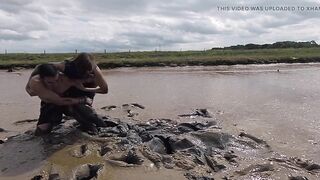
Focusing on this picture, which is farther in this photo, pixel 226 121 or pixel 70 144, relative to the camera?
pixel 226 121

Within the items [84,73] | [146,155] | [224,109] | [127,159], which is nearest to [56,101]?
[84,73]

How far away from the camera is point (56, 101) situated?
8453 mm

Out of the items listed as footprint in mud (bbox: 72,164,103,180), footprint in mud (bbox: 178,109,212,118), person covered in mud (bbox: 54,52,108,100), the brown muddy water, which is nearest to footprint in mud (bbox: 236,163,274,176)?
the brown muddy water

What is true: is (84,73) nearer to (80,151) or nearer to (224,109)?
(80,151)

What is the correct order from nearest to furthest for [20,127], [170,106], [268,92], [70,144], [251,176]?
[251,176] → [70,144] → [20,127] → [170,106] → [268,92]

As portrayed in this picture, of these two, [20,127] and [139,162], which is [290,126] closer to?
[139,162]

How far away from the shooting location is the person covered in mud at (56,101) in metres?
8.22

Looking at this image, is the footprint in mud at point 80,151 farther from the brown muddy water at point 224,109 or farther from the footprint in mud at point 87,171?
the footprint in mud at point 87,171

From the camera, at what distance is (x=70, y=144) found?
8.16 meters

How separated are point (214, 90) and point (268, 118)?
7.52 meters

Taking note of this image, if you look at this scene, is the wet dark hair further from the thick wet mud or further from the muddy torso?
the thick wet mud

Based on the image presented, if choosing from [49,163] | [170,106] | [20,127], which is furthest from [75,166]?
[170,106]

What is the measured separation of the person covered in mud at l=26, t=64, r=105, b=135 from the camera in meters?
8.22

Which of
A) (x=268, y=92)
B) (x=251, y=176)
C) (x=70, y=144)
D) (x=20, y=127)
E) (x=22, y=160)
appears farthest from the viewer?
(x=268, y=92)
